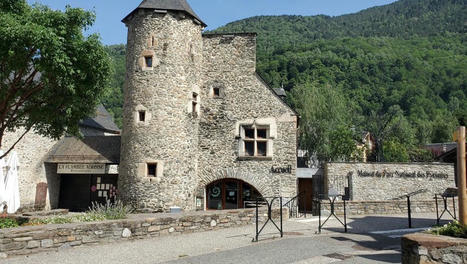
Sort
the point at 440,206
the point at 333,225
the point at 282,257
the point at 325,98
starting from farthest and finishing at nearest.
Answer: the point at 325,98
the point at 440,206
the point at 333,225
the point at 282,257

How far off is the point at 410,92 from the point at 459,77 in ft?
50.4

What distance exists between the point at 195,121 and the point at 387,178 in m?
11.1

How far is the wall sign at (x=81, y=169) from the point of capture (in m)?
16.3

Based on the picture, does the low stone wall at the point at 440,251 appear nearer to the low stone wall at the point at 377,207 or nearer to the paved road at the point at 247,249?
the paved road at the point at 247,249

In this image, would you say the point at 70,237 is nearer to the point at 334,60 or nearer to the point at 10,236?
the point at 10,236

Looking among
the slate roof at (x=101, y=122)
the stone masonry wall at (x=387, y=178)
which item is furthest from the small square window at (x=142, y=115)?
the stone masonry wall at (x=387, y=178)

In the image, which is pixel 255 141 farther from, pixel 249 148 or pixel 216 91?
pixel 216 91

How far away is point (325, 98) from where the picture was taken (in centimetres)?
3262

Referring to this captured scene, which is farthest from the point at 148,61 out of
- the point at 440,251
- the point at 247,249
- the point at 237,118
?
the point at 440,251

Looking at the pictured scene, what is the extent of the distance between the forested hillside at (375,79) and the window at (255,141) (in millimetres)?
14377

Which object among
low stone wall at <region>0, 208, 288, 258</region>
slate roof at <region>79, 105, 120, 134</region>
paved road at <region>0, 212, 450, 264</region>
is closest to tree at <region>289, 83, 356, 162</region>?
slate roof at <region>79, 105, 120, 134</region>

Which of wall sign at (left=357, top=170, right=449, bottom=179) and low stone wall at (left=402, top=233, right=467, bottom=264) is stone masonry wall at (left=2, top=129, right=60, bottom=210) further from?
wall sign at (left=357, top=170, right=449, bottom=179)

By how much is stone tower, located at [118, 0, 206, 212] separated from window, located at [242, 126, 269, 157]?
2.55 m

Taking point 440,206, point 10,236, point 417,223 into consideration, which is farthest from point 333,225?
point 10,236
